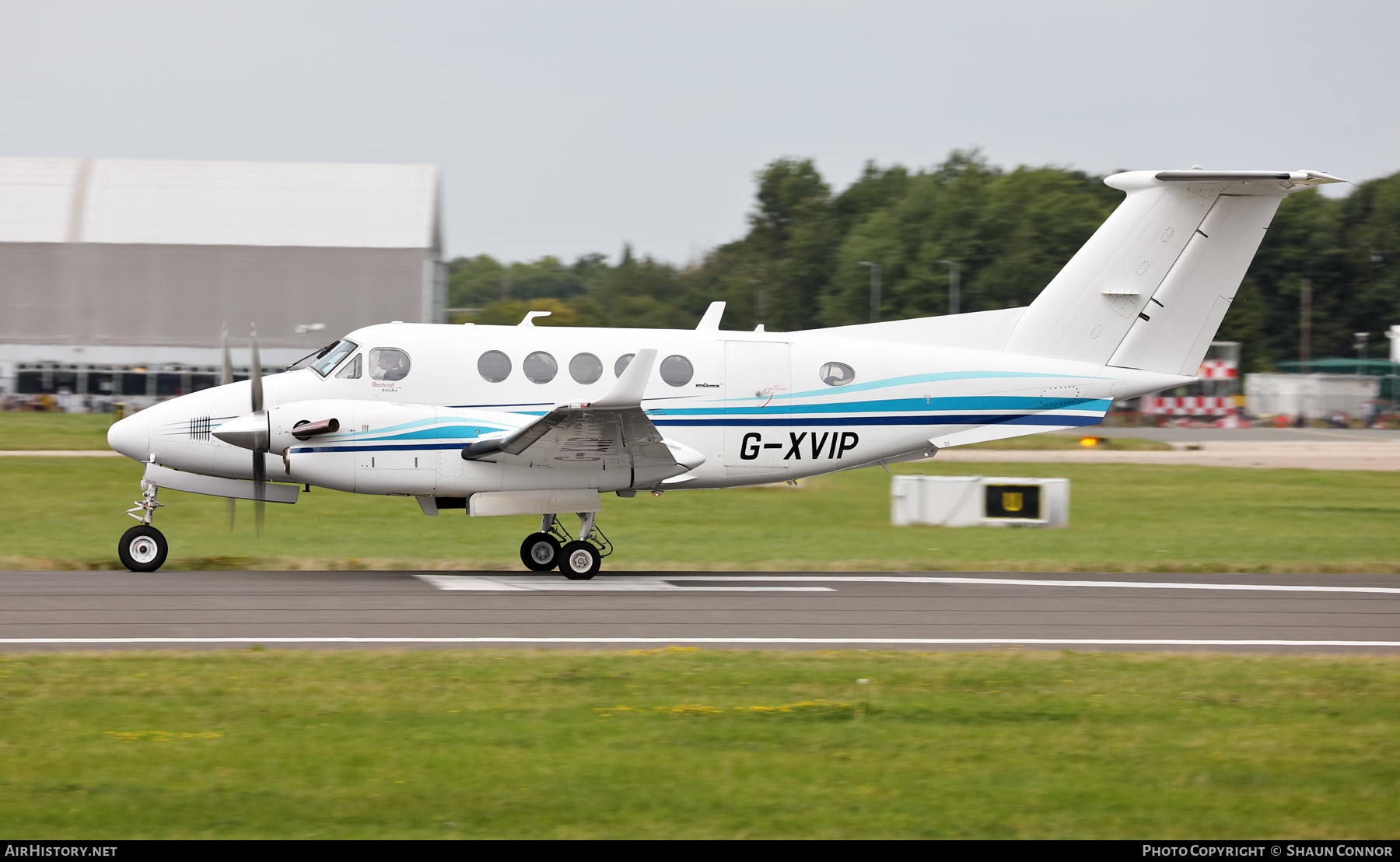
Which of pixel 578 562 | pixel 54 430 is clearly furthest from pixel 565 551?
pixel 54 430

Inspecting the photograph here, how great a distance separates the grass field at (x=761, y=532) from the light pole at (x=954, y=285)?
40952mm

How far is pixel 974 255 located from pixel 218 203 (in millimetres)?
40717

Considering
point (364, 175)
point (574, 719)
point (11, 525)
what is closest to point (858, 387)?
point (574, 719)

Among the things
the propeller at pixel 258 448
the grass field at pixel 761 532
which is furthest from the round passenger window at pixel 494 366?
the grass field at pixel 761 532

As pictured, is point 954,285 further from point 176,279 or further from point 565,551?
point 565,551

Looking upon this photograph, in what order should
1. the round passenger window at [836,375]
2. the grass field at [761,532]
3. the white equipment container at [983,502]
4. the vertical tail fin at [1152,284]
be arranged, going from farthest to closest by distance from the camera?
1. the white equipment container at [983,502]
2. the grass field at [761,532]
3. the vertical tail fin at [1152,284]
4. the round passenger window at [836,375]

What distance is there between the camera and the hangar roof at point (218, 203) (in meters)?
53.2

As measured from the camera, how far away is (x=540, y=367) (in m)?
15.4

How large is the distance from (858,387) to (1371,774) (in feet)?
31.9

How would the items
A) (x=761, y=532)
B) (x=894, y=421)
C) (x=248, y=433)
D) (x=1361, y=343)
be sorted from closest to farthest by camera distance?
(x=248, y=433), (x=894, y=421), (x=761, y=532), (x=1361, y=343)

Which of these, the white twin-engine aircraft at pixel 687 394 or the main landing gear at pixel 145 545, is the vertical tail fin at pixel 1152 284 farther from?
the main landing gear at pixel 145 545

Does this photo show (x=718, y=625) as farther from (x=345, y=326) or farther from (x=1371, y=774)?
(x=345, y=326)

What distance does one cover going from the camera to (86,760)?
6809 millimetres

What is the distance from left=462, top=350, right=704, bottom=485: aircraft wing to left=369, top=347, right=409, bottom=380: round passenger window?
1.27 meters
